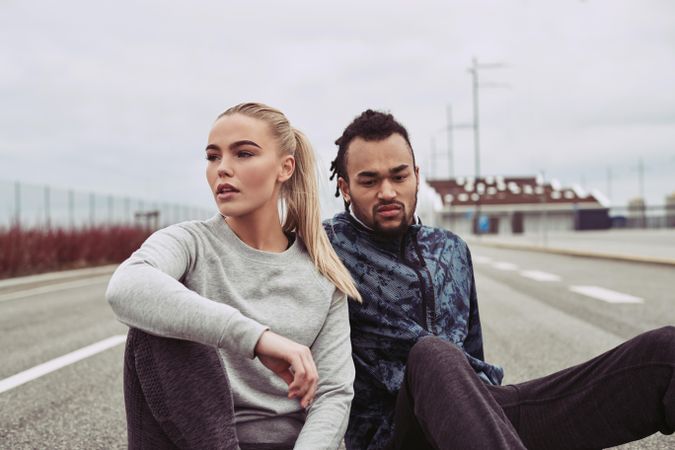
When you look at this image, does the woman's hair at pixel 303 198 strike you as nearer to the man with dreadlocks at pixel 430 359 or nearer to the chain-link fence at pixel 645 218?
the man with dreadlocks at pixel 430 359

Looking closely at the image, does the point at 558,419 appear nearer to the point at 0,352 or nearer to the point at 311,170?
the point at 311,170

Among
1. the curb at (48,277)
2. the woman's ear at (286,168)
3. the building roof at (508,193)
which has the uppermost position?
the building roof at (508,193)

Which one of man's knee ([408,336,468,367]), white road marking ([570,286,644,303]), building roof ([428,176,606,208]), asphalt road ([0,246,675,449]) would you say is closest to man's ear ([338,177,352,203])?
man's knee ([408,336,468,367])

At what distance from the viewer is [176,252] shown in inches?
80.9

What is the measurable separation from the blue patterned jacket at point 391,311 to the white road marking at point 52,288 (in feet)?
30.5

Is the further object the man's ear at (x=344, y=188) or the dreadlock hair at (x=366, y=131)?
the man's ear at (x=344, y=188)

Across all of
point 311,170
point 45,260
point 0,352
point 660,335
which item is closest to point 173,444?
point 311,170

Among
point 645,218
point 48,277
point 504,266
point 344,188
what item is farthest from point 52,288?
point 645,218

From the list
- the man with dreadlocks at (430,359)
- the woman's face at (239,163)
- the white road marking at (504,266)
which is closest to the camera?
the man with dreadlocks at (430,359)

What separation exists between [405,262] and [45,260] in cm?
1533

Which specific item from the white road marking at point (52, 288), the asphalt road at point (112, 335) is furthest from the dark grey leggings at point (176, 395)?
the white road marking at point (52, 288)

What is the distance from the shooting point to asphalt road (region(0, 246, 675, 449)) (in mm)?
3768

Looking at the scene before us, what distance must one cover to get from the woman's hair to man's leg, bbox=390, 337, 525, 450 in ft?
1.07

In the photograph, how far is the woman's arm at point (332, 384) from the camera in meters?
2.03
